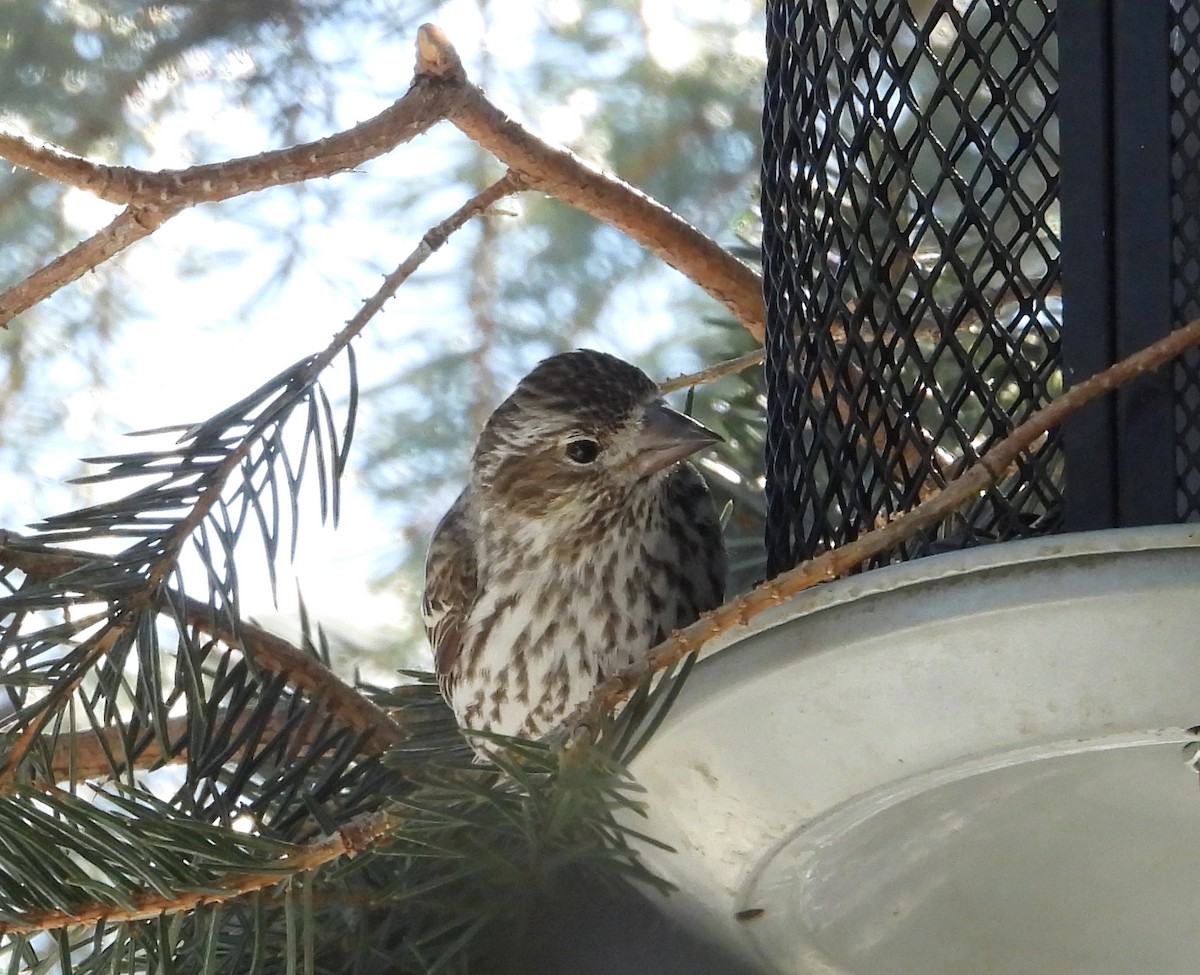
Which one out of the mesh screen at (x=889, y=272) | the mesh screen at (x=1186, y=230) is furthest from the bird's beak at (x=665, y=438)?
the mesh screen at (x=1186, y=230)

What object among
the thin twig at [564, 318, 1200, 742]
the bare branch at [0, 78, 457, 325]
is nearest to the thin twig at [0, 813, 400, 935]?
the thin twig at [564, 318, 1200, 742]

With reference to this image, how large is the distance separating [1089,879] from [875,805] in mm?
292

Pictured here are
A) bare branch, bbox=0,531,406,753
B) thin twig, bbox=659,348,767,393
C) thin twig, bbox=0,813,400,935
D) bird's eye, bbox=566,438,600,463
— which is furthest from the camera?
bird's eye, bbox=566,438,600,463

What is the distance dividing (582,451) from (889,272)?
3.36 ft

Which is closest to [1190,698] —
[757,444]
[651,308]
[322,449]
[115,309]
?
[322,449]

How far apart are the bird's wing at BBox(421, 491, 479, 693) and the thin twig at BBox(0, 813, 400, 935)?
1095 millimetres

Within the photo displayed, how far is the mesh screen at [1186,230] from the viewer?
1660 millimetres

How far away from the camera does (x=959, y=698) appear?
4.40ft

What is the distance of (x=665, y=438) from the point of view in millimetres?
2795

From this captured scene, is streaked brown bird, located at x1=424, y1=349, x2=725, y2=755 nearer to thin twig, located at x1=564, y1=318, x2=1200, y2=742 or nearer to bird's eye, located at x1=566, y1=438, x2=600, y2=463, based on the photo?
bird's eye, located at x1=566, y1=438, x2=600, y2=463

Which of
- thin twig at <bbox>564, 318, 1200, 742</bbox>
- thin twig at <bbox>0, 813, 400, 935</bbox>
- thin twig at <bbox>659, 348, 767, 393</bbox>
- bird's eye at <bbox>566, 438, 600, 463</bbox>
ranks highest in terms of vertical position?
thin twig at <bbox>659, 348, 767, 393</bbox>

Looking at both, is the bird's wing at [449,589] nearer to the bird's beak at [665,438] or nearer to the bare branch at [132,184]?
the bird's beak at [665,438]

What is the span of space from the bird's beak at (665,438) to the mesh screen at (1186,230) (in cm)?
101

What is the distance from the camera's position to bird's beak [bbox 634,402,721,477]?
2.69 meters
